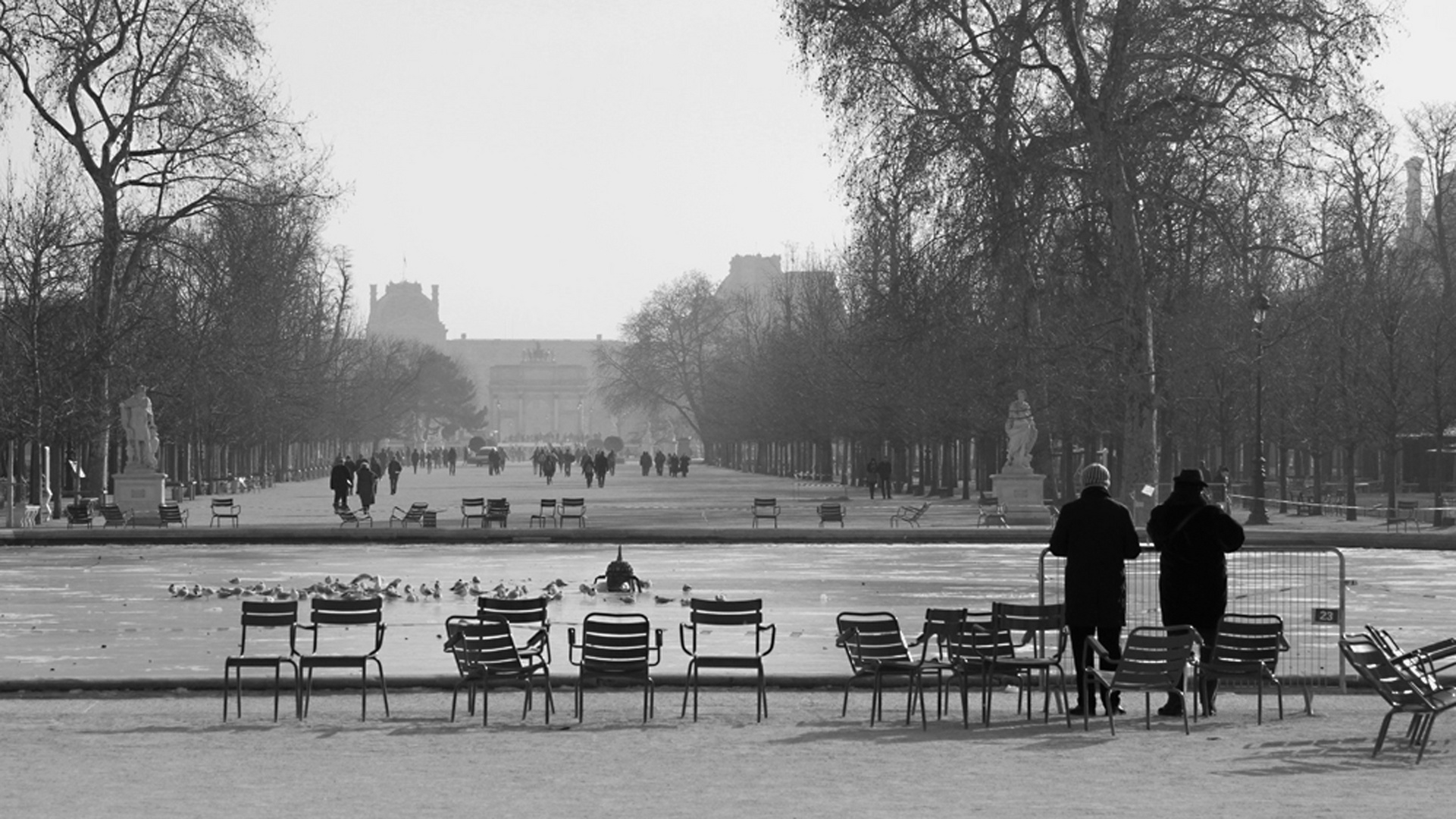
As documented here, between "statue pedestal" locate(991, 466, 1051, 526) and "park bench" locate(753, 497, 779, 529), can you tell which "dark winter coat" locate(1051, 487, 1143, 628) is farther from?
"statue pedestal" locate(991, 466, 1051, 526)

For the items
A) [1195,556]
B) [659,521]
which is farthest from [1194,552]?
[659,521]

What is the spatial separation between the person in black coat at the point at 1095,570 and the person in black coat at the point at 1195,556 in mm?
280

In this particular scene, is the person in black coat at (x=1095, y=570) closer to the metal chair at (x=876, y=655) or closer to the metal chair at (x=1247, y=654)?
the metal chair at (x=1247, y=654)

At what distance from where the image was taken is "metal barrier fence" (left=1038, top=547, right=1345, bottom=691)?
1759cm

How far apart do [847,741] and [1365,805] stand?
3866 mm

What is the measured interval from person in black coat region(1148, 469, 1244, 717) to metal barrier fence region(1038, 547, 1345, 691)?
1.28 meters

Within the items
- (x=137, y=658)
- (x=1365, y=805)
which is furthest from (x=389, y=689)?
(x=1365, y=805)

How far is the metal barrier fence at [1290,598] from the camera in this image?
17.6 meters

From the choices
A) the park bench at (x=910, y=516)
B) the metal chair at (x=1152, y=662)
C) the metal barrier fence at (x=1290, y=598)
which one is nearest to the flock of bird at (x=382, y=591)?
the metal barrier fence at (x=1290, y=598)

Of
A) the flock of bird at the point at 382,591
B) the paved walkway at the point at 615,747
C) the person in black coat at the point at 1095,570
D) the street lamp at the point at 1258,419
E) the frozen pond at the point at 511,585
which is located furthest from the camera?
the street lamp at the point at 1258,419

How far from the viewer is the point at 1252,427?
54406 millimetres

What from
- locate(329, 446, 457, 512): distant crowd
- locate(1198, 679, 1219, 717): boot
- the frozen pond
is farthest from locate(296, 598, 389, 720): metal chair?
locate(329, 446, 457, 512): distant crowd

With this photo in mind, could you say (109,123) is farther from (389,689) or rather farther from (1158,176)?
(389,689)

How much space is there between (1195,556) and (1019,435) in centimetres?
3143
